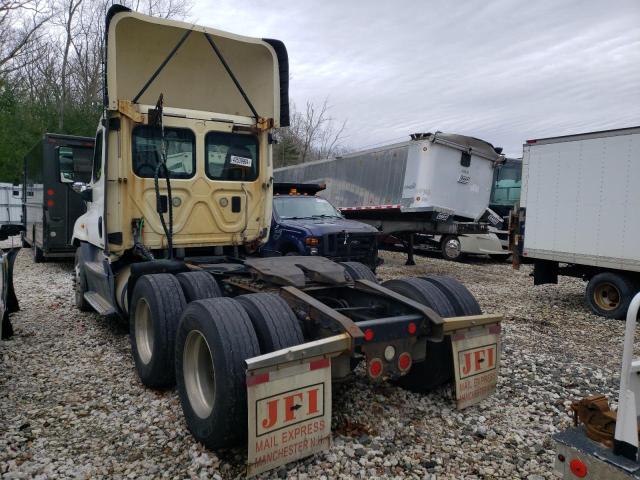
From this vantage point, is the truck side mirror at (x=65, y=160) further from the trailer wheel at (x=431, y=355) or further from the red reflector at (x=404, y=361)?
the red reflector at (x=404, y=361)

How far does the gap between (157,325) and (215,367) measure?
4.40ft

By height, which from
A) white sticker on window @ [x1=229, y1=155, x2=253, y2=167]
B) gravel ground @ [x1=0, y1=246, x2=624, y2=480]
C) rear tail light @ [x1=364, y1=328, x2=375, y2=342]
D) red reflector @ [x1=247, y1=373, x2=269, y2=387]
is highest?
white sticker on window @ [x1=229, y1=155, x2=253, y2=167]

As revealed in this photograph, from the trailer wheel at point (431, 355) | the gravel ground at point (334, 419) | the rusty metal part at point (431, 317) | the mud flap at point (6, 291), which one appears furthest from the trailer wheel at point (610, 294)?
the mud flap at point (6, 291)

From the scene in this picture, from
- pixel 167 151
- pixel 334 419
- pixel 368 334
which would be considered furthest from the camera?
pixel 167 151

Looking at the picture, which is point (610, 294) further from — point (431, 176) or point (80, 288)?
point (80, 288)

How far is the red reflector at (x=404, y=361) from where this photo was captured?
11.3ft

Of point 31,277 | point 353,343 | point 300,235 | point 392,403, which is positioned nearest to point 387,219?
point 300,235

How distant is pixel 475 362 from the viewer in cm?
388

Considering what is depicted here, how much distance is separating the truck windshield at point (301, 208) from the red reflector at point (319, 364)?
7.14 meters

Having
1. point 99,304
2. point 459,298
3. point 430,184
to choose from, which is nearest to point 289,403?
point 459,298

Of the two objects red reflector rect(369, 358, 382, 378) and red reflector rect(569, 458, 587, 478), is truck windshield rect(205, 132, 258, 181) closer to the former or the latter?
red reflector rect(369, 358, 382, 378)

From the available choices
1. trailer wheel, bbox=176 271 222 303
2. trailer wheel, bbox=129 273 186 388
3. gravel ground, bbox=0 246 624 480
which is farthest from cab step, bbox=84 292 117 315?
trailer wheel, bbox=176 271 222 303

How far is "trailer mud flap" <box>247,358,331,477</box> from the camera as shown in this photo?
279 centimetres

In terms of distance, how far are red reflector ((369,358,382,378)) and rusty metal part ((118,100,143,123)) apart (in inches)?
148
